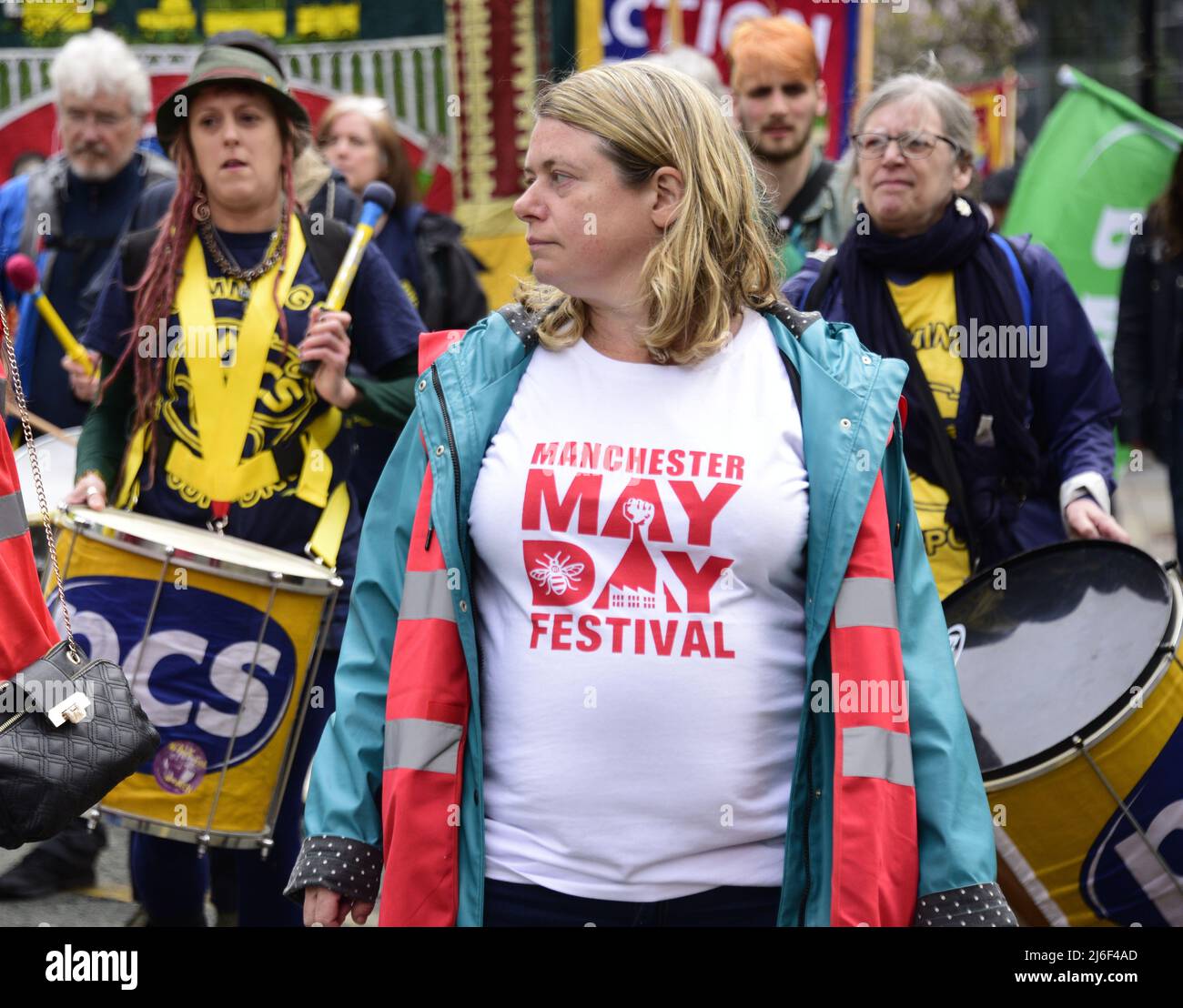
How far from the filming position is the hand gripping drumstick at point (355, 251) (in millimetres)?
4051

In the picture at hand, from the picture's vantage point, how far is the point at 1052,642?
3.57 metres

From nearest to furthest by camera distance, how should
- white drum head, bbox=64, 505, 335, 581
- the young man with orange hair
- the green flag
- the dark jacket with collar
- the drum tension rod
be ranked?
1. the drum tension rod
2. white drum head, bbox=64, 505, 335, 581
3. the young man with orange hair
4. the dark jacket with collar
5. the green flag

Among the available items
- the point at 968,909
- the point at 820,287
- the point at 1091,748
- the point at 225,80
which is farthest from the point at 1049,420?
the point at 225,80

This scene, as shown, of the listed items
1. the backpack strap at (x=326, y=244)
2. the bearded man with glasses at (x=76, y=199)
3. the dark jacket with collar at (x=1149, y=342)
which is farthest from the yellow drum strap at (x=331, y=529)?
the dark jacket with collar at (x=1149, y=342)

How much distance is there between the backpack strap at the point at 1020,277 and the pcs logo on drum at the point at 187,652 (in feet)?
6.07

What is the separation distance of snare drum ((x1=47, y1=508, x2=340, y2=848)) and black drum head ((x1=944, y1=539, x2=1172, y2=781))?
1414mm

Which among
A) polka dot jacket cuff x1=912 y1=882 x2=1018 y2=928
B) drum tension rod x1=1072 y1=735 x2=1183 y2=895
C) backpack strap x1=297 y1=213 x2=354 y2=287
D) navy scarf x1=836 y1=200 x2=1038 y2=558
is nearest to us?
polka dot jacket cuff x1=912 y1=882 x2=1018 y2=928

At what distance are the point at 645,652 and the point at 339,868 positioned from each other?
533mm

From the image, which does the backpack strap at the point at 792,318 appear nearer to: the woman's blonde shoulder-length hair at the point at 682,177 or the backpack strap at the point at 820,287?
the woman's blonde shoulder-length hair at the point at 682,177

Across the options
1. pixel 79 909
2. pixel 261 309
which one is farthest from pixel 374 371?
pixel 79 909

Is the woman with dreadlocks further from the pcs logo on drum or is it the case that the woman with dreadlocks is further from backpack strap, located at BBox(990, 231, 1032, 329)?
backpack strap, located at BBox(990, 231, 1032, 329)

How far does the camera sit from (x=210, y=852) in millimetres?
4797

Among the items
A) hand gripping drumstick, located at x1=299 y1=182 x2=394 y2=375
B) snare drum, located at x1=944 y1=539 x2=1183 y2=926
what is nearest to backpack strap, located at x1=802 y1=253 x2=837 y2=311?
snare drum, located at x1=944 y1=539 x2=1183 y2=926

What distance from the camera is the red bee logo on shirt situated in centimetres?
238
